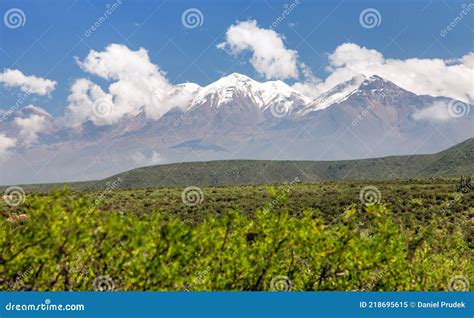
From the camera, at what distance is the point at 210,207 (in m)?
76.2

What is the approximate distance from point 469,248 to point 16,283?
43364 mm

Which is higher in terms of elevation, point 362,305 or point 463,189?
point 463,189

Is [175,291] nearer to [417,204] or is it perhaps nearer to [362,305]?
[362,305]

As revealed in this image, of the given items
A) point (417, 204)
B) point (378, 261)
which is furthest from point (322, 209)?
point (378, 261)

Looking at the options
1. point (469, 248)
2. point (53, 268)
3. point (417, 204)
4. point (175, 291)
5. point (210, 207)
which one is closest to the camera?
point (175, 291)

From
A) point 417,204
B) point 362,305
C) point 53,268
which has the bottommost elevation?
point 362,305

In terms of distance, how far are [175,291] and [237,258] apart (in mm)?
1849

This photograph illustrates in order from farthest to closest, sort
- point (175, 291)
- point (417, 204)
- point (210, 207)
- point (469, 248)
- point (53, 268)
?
1. point (210, 207)
2. point (417, 204)
3. point (469, 248)
4. point (53, 268)
5. point (175, 291)

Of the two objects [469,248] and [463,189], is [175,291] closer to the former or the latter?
[469,248]

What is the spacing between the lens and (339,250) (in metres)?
12.1

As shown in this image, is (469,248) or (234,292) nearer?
(234,292)

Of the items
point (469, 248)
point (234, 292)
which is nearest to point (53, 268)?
point (234, 292)

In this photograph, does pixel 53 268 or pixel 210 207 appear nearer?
pixel 53 268

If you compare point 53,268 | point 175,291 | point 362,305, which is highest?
point 53,268
